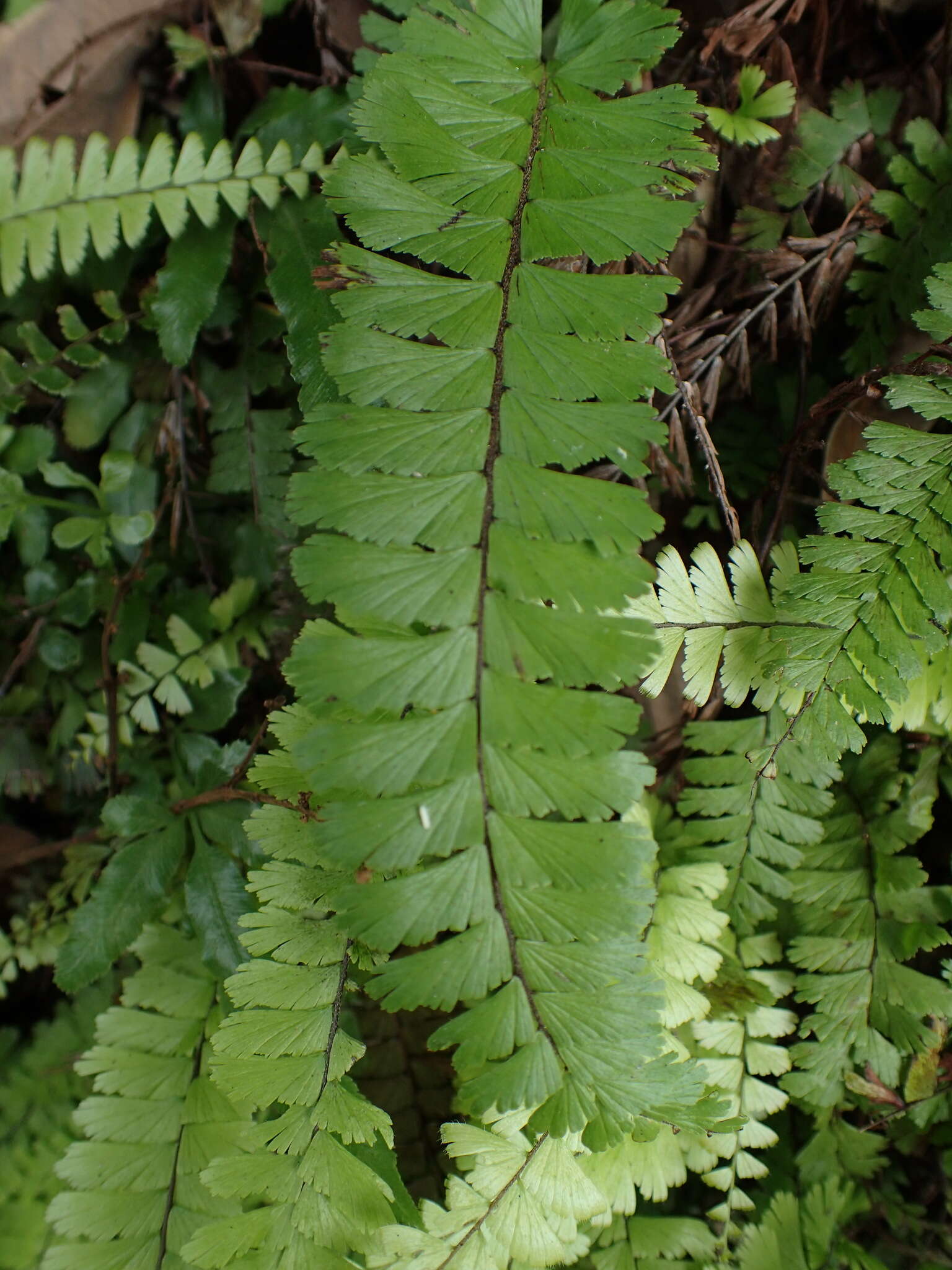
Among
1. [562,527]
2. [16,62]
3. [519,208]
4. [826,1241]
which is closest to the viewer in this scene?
[562,527]

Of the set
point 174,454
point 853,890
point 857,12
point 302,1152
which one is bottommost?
point 853,890

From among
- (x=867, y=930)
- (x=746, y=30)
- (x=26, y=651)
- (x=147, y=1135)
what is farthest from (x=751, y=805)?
(x=26, y=651)

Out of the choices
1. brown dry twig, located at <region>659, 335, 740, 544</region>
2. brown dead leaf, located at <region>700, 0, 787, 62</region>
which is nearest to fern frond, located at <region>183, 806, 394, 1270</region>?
brown dry twig, located at <region>659, 335, 740, 544</region>

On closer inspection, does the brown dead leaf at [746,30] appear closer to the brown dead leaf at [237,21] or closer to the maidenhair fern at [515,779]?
the maidenhair fern at [515,779]

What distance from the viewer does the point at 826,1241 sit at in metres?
1.40

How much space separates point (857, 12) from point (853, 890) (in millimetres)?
1660

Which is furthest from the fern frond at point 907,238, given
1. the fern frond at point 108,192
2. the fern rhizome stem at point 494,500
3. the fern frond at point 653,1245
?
the fern frond at point 653,1245

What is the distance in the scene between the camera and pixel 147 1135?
4.64 ft

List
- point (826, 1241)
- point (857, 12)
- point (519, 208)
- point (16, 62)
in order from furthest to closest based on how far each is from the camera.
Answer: point (16, 62), point (857, 12), point (826, 1241), point (519, 208)

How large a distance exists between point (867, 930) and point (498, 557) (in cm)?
100

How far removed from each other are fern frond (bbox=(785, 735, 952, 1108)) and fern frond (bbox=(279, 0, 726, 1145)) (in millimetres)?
434

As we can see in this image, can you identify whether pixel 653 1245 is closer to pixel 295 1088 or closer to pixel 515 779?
pixel 295 1088

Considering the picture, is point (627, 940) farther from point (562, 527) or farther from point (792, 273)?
point (792, 273)

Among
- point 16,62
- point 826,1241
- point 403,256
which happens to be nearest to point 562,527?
point 403,256
